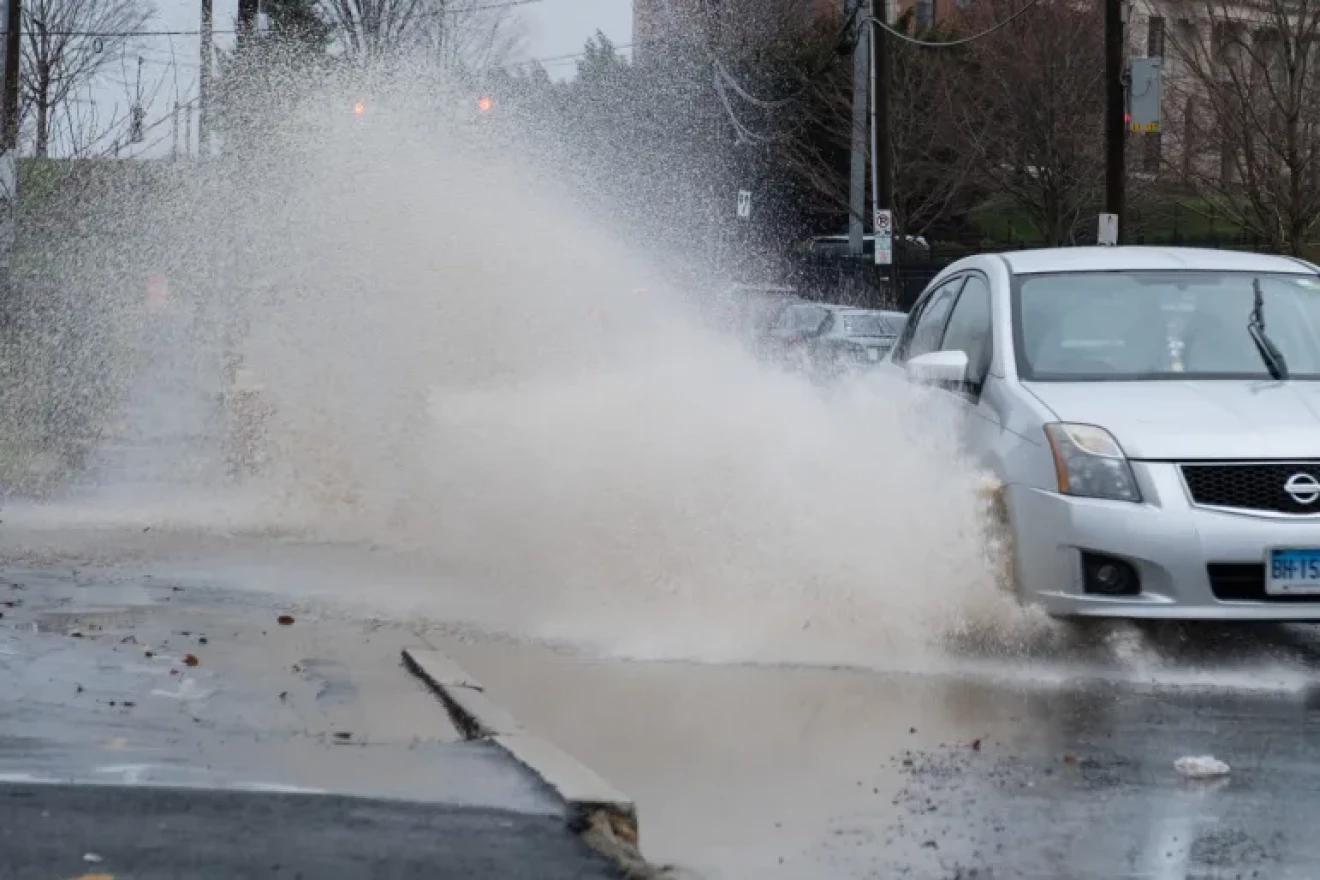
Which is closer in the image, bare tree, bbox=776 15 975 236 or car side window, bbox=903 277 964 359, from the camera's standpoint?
car side window, bbox=903 277 964 359

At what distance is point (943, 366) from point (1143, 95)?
19.5 meters

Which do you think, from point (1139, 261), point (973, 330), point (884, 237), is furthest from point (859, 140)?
point (973, 330)

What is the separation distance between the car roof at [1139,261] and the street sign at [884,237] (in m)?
24.9

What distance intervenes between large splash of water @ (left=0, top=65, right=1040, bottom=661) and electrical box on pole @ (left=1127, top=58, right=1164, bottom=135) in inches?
517

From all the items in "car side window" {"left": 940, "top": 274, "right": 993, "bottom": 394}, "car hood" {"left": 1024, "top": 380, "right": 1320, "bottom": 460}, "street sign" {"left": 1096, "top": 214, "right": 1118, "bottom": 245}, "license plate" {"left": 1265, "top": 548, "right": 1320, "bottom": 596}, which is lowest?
"license plate" {"left": 1265, "top": 548, "right": 1320, "bottom": 596}

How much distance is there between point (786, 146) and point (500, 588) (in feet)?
140

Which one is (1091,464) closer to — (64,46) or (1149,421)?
(1149,421)

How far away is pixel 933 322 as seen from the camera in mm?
10086

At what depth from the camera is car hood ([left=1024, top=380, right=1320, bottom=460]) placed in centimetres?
780

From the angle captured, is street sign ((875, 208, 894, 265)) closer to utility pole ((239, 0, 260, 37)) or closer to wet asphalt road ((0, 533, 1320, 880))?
utility pole ((239, 0, 260, 37))

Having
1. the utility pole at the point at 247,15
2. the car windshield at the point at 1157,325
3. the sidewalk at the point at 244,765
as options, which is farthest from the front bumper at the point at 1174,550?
the utility pole at the point at 247,15

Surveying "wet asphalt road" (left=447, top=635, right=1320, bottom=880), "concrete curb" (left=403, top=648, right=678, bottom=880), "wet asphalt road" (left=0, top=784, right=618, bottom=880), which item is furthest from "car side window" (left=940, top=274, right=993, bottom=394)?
"wet asphalt road" (left=0, top=784, right=618, bottom=880)

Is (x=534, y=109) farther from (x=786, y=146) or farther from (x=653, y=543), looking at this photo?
(x=653, y=543)

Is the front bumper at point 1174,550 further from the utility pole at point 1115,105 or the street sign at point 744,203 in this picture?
the street sign at point 744,203
